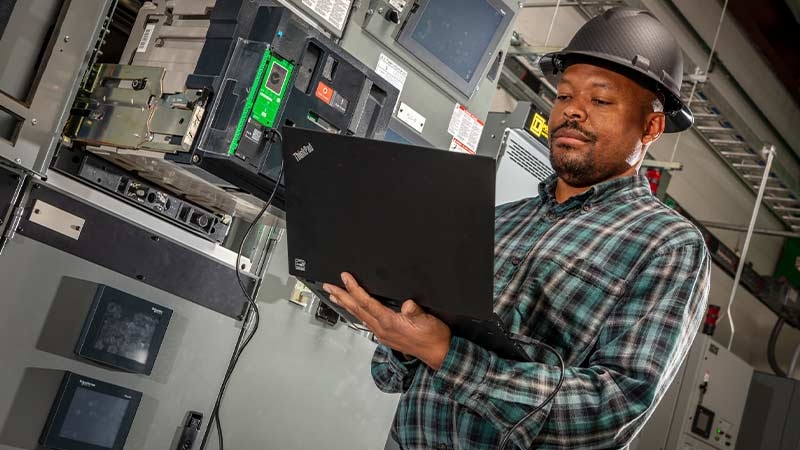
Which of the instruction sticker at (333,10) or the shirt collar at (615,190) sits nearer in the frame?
the shirt collar at (615,190)

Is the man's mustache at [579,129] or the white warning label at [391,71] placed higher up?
the white warning label at [391,71]

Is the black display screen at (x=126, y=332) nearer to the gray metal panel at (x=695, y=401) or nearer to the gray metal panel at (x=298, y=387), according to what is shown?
the gray metal panel at (x=298, y=387)

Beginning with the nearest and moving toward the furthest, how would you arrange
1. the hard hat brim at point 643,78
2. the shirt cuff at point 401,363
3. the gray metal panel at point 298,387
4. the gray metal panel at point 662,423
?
the shirt cuff at point 401,363, the hard hat brim at point 643,78, the gray metal panel at point 298,387, the gray metal panel at point 662,423

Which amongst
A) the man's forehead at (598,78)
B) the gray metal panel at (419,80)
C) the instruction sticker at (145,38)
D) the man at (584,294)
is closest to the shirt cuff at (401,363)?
the man at (584,294)

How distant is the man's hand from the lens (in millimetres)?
1365

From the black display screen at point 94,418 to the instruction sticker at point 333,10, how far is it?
46.1 inches

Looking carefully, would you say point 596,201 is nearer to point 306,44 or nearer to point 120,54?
point 306,44

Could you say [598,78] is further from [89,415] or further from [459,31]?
[89,415]

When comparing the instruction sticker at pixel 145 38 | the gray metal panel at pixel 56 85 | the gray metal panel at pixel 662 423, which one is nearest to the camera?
the gray metal panel at pixel 56 85

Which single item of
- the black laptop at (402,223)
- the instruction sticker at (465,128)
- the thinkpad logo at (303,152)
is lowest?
the black laptop at (402,223)

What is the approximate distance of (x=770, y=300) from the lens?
688 centimetres

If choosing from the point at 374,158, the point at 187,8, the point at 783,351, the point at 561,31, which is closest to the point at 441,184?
the point at 374,158

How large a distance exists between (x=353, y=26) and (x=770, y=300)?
18.1 feet

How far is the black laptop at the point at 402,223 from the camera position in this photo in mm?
1271
